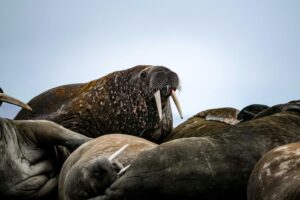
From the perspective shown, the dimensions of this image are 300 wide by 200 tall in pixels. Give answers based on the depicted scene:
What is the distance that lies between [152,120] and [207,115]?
2.56ft

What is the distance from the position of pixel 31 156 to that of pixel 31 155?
0.01 metres

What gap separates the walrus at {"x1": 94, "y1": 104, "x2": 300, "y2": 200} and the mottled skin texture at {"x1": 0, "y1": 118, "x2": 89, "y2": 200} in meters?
2.56

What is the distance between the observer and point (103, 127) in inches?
377

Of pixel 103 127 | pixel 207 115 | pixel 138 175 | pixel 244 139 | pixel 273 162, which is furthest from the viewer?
pixel 103 127

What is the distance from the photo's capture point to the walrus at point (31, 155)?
7223mm

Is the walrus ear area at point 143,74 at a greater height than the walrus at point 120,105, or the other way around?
the walrus ear area at point 143,74

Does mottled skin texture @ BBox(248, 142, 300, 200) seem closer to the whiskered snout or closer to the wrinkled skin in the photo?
the wrinkled skin

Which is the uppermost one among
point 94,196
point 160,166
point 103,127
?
point 160,166

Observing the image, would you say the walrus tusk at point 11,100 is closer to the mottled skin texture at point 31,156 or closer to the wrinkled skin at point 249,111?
the mottled skin texture at point 31,156

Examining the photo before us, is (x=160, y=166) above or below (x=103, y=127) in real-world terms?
above

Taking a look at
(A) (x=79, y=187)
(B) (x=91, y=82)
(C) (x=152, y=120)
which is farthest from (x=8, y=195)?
(B) (x=91, y=82)

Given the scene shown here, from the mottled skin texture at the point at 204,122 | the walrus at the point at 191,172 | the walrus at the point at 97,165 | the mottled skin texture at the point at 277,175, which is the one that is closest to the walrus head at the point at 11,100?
the walrus at the point at 97,165

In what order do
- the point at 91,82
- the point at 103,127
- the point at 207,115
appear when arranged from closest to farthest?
the point at 207,115 → the point at 103,127 → the point at 91,82

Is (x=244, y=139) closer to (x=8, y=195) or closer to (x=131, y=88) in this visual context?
(x=8, y=195)
